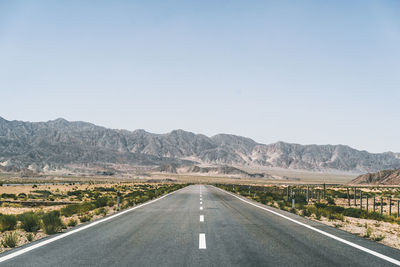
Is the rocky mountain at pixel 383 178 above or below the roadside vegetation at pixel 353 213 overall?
below

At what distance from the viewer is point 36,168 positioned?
525 ft

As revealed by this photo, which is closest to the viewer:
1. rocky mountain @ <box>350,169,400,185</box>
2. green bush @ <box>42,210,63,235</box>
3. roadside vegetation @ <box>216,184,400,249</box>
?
green bush @ <box>42,210,63,235</box>

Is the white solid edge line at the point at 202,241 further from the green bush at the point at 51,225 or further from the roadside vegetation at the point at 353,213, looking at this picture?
the roadside vegetation at the point at 353,213

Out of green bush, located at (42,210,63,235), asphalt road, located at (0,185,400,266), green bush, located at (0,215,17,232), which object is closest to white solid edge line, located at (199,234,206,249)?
asphalt road, located at (0,185,400,266)

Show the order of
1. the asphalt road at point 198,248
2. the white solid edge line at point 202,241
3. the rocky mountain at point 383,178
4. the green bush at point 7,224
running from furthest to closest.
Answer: the rocky mountain at point 383,178, the green bush at point 7,224, the white solid edge line at point 202,241, the asphalt road at point 198,248

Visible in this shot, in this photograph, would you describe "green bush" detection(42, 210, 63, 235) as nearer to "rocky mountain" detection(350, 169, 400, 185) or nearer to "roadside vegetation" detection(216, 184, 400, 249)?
"roadside vegetation" detection(216, 184, 400, 249)

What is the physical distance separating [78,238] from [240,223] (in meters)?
5.83

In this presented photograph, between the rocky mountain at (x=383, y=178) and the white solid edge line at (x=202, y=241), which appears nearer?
the white solid edge line at (x=202, y=241)

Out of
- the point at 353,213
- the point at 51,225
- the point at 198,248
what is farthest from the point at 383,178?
the point at 198,248

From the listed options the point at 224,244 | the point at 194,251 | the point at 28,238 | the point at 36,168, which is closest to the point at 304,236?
the point at 224,244

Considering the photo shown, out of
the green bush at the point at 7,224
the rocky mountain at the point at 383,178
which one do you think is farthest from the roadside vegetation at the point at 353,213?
the rocky mountain at the point at 383,178

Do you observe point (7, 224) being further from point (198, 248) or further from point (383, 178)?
point (383, 178)

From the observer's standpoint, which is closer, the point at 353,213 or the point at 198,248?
the point at 198,248

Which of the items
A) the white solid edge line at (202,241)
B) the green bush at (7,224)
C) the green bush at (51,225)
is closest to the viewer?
the white solid edge line at (202,241)
